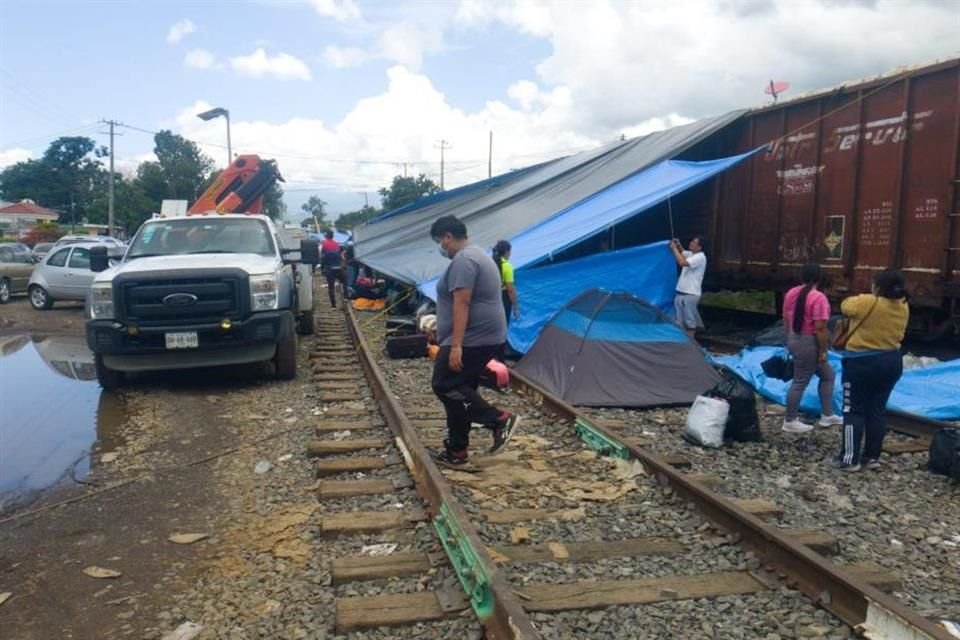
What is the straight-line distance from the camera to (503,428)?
5.48 m

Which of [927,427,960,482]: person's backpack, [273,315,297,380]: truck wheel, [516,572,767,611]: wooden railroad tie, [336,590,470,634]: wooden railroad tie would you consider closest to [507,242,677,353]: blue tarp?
[273,315,297,380]: truck wheel

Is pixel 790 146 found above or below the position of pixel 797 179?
above

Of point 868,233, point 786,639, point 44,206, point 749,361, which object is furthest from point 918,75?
point 44,206

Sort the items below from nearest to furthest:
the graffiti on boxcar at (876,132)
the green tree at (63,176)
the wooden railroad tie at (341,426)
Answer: the wooden railroad tie at (341,426) → the graffiti on boxcar at (876,132) → the green tree at (63,176)

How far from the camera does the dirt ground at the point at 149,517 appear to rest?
352cm

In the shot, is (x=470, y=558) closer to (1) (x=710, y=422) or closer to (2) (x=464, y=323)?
(2) (x=464, y=323)

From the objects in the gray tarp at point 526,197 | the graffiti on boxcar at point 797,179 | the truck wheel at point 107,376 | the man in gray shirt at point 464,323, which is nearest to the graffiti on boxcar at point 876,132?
the graffiti on boxcar at point 797,179

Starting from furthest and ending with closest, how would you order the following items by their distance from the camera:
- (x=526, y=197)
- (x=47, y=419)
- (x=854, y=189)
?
(x=526, y=197) < (x=854, y=189) < (x=47, y=419)

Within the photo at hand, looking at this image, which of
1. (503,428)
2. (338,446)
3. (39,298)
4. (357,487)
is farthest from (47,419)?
(39,298)

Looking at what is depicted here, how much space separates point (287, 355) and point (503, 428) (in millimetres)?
4134

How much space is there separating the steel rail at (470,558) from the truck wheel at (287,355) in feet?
10.8

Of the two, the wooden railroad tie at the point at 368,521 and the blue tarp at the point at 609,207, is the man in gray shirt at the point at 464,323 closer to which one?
the wooden railroad tie at the point at 368,521

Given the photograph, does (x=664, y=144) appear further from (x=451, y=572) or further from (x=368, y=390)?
(x=451, y=572)

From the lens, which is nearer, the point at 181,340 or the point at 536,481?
the point at 536,481
